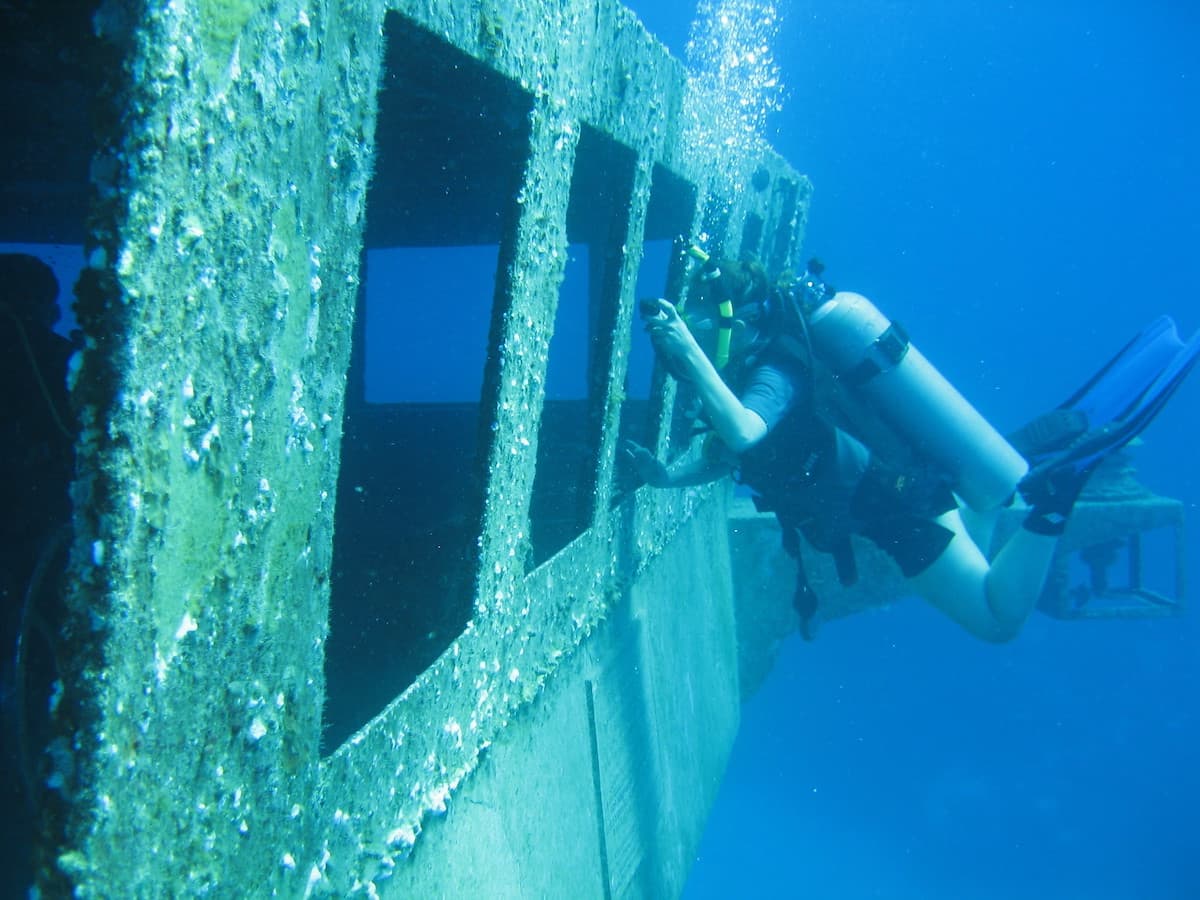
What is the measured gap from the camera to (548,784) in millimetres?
2279

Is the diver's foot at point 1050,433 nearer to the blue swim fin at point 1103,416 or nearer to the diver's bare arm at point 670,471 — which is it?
the blue swim fin at point 1103,416

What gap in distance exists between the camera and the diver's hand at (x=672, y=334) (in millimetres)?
3000

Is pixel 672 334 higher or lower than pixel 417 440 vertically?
higher

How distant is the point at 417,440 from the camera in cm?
555

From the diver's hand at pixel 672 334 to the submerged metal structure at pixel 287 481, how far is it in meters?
0.31

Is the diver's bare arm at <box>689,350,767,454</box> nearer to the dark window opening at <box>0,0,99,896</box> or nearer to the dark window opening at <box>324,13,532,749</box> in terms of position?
the dark window opening at <box>324,13,532,749</box>

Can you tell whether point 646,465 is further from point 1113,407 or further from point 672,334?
point 1113,407

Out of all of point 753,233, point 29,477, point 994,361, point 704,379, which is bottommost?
point 994,361

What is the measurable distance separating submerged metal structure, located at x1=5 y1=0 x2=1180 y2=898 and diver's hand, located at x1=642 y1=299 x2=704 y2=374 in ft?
1.02

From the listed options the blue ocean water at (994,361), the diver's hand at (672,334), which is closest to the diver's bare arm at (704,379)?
the diver's hand at (672,334)

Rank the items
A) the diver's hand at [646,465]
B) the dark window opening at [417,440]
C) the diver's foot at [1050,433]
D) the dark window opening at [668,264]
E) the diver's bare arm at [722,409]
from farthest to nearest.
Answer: the diver's foot at [1050,433] < the dark window opening at [668,264] < the diver's hand at [646,465] < the diver's bare arm at [722,409] < the dark window opening at [417,440]

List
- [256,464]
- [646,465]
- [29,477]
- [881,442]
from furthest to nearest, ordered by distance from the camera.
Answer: [881,442] → [646,465] → [29,477] → [256,464]

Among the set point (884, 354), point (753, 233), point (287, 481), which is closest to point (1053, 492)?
point (884, 354)

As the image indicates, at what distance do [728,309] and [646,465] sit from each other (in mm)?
783
